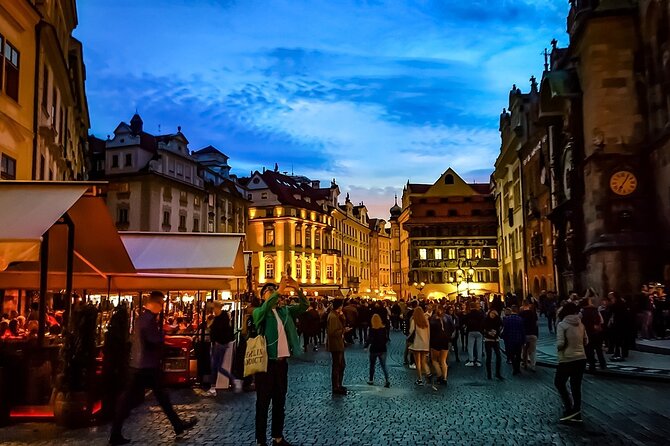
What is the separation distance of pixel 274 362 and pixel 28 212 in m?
4.63

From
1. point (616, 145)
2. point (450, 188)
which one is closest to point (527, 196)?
point (616, 145)

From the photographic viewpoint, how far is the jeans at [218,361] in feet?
46.9

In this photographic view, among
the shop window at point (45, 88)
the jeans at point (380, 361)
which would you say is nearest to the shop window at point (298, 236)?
the shop window at point (45, 88)

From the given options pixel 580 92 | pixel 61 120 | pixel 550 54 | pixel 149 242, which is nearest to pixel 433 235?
pixel 550 54

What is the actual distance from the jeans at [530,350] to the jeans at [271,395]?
1120cm

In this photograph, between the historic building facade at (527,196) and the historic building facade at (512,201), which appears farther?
the historic building facade at (512,201)

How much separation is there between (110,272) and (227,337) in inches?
118

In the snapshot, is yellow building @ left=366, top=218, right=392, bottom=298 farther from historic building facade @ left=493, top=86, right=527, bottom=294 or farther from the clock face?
the clock face

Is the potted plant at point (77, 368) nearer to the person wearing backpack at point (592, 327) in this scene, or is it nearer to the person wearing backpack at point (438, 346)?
the person wearing backpack at point (438, 346)

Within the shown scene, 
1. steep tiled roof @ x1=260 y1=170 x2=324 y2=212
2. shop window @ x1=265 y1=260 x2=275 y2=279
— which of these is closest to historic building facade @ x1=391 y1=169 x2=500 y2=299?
steep tiled roof @ x1=260 y1=170 x2=324 y2=212

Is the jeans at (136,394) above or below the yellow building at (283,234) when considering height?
below

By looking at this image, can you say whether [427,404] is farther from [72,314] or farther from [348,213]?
[348,213]

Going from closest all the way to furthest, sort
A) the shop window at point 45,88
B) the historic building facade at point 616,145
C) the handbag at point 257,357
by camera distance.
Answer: the handbag at point 257,357 < the shop window at point 45,88 < the historic building facade at point 616,145

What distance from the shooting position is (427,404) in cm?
1213
